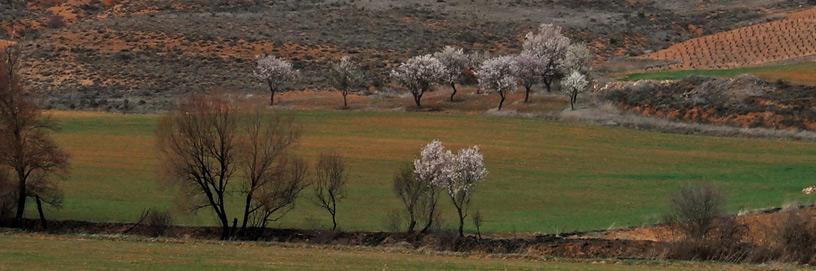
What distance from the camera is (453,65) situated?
10550 cm

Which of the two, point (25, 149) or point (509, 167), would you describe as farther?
point (509, 167)

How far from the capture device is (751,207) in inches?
2037

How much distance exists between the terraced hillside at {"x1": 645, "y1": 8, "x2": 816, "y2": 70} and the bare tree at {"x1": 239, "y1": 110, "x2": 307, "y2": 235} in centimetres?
6301

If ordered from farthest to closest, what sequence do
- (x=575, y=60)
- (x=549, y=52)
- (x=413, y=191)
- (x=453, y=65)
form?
(x=453, y=65)
(x=549, y=52)
(x=575, y=60)
(x=413, y=191)

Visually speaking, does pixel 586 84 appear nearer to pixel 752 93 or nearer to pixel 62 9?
pixel 752 93

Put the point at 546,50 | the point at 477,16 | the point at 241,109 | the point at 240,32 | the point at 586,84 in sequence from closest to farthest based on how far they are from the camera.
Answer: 1. the point at 241,109
2. the point at 586,84
3. the point at 546,50
4. the point at 240,32
5. the point at 477,16

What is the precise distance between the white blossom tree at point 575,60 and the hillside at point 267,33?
18.8 meters

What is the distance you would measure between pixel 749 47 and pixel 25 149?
278 feet

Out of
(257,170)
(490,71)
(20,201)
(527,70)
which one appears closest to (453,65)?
(490,71)

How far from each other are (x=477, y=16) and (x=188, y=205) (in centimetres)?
10207

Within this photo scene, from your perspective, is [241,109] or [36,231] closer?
[36,231]

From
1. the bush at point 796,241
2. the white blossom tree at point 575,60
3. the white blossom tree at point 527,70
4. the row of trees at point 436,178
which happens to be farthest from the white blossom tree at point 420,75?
the bush at point 796,241

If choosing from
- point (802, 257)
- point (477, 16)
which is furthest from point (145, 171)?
point (477, 16)

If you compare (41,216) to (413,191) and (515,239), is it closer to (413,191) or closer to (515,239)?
(413,191)
